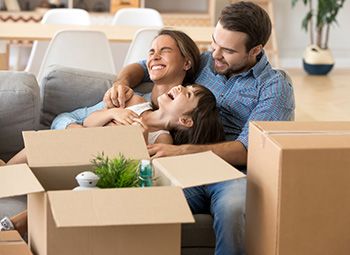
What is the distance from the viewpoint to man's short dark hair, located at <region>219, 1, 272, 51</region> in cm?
321

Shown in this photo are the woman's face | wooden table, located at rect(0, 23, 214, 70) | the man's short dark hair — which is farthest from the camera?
wooden table, located at rect(0, 23, 214, 70)

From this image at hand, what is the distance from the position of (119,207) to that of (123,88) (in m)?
1.26

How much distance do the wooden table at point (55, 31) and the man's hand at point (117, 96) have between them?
183 cm

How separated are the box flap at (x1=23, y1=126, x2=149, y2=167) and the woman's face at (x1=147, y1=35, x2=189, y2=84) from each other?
74cm

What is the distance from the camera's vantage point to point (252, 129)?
2500 millimetres

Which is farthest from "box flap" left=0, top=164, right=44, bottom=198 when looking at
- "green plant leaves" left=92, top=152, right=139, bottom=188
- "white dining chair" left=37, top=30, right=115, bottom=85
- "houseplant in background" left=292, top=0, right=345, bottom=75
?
"houseplant in background" left=292, top=0, right=345, bottom=75

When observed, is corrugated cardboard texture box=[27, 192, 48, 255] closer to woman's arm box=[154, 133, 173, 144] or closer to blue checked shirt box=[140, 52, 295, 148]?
woman's arm box=[154, 133, 173, 144]

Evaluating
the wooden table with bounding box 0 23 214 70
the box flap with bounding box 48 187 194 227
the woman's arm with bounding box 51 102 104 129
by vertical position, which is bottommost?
the wooden table with bounding box 0 23 214 70

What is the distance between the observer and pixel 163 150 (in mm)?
2951

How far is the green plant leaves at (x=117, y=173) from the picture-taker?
2.38 meters

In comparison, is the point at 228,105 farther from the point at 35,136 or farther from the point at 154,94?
the point at 35,136

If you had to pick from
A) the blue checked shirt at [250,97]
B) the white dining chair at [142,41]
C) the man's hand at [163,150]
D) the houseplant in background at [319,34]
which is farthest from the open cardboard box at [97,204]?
the houseplant in background at [319,34]

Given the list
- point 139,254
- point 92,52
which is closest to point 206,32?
point 92,52

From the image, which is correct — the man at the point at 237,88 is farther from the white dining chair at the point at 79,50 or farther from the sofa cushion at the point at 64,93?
the white dining chair at the point at 79,50
